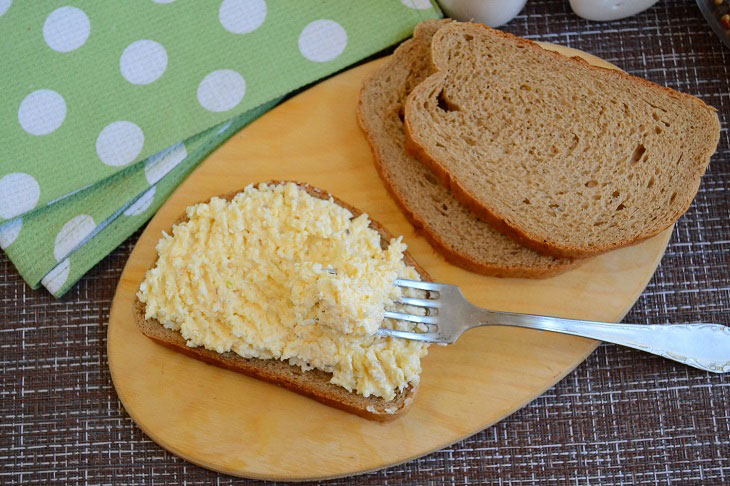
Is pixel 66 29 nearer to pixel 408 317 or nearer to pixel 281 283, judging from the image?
pixel 281 283

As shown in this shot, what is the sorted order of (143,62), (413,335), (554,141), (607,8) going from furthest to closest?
1. (607,8)
2. (143,62)
3. (554,141)
4. (413,335)

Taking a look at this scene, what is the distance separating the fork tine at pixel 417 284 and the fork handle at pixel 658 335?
6.3 inches

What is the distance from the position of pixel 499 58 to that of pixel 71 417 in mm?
1923

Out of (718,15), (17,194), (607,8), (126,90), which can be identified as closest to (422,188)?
(607,8)

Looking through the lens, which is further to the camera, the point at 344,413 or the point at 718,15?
the point at 718,15

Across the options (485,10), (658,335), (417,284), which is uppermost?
(485,10)

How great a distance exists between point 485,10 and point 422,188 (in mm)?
683

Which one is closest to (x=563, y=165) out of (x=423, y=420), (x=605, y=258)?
(x=605, y=258)

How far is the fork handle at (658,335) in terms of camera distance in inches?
87.3

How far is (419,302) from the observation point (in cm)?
219

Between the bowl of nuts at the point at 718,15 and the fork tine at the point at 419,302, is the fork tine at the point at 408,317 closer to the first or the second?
the fork tine at the point at 419,302

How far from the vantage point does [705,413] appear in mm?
→ 2428

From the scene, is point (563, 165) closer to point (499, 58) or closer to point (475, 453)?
point (499, 58)

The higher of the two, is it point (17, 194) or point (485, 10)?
point (485, 10)
